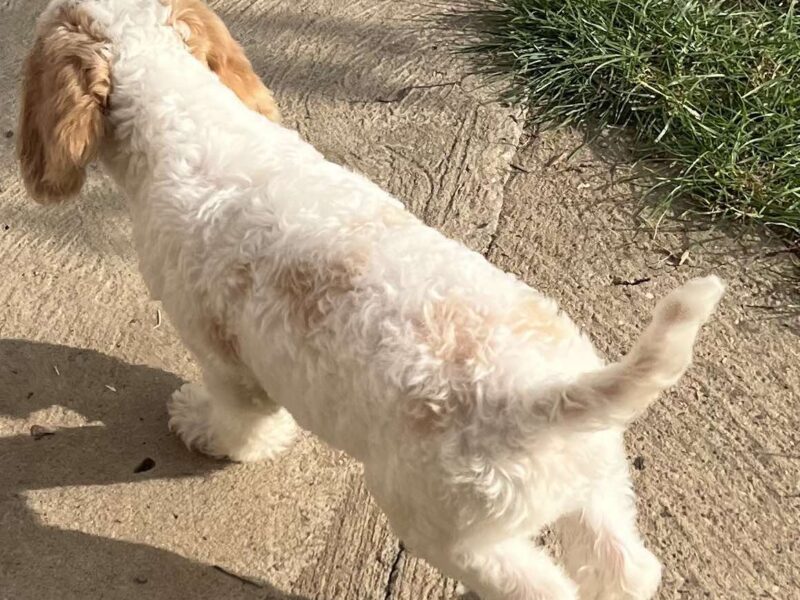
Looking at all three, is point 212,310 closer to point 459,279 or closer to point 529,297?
point 459,279

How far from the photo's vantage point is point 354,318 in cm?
203

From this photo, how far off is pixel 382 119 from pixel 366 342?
7.58ft

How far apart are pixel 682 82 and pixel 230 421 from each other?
2.54 metres

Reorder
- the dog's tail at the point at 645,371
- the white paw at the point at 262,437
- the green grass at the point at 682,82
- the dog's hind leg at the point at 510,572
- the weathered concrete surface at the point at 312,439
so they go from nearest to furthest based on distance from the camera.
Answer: the dog's tail at the point at 645,371
the dog's hind leg at the point at 510,572
the weathered concrete surface at the point at 312,439
the white paw at the point at 262,437
the green grass at the point at 682,82

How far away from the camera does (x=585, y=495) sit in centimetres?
208

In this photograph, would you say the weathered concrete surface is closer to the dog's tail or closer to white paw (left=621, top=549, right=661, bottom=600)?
white paw (left=621, top=549, right=661, bottom=600)

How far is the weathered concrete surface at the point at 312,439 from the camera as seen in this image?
9.18ft

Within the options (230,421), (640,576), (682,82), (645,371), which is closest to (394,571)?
(230,421)

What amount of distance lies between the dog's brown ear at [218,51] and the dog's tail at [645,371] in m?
1.59

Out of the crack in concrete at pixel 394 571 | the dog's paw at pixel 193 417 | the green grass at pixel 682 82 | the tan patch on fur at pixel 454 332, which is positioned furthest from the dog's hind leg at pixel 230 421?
the green grass at pixel 682 82

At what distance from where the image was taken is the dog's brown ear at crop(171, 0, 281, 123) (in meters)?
2.69

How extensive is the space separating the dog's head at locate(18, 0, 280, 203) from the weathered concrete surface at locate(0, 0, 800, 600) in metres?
0.86

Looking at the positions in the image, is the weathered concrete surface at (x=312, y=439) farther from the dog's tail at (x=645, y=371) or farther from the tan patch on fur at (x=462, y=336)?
the dog's tail at (x=645, y=371)

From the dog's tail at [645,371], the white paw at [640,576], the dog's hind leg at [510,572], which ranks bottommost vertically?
the white paw at [640,576]
